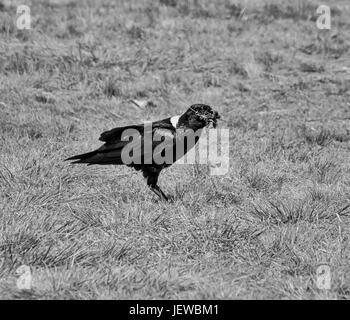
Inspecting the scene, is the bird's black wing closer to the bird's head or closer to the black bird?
the black bird

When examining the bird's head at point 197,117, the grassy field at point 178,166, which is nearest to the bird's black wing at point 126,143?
the bird's head at point 197,117

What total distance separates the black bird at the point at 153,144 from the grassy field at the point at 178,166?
0.75 ft

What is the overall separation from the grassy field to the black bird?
9.0 inches

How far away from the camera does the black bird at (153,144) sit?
585 cm

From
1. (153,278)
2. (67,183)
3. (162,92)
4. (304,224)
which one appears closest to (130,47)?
(162,92)

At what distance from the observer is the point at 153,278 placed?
4121 millimetres

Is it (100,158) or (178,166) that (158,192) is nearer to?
(100,158)

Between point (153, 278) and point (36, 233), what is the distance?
91cm

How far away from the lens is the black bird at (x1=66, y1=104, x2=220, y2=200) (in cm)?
585

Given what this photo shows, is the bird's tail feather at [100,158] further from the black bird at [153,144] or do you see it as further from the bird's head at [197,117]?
the bird's head at [197,117]

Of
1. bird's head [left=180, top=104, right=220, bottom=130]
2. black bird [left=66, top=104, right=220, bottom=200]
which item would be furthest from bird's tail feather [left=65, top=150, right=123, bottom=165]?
bird's head [left=180, top=104, right=220, bottom=130]

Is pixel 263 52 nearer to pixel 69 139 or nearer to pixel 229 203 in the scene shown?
pixel 69 139
